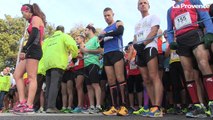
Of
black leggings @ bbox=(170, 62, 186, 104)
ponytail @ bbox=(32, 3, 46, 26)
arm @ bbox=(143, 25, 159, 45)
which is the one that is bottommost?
black leggings @ bbox=(170, 62, 186, 104)

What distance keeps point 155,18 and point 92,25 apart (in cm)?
212

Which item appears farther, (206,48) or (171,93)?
(171,93)

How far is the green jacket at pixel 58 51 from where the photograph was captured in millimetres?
5453

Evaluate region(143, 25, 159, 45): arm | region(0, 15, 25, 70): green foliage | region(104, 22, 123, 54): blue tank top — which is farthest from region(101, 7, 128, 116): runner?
region(0, 15, 25, 70): green foliage

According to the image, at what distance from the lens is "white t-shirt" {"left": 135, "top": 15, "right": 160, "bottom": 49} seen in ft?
15.0

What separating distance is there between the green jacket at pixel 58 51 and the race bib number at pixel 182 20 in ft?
7.12

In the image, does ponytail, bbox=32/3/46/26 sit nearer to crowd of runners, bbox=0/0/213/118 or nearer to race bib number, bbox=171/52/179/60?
crowd of runners, bbox=0/0/213/118

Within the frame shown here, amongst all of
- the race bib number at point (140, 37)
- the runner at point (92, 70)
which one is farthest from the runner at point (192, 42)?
the runner at point (92, 70)

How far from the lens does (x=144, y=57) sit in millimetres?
4523

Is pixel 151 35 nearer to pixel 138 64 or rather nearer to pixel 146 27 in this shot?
pixel 146 27

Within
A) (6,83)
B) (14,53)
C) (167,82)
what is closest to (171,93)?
(167,82)

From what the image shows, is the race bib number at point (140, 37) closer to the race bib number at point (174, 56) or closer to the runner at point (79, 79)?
the race bib number at point (174, 56)

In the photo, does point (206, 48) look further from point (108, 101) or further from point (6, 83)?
point (6, 83)

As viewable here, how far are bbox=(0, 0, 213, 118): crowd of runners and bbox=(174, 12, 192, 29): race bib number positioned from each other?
11 millimetres
